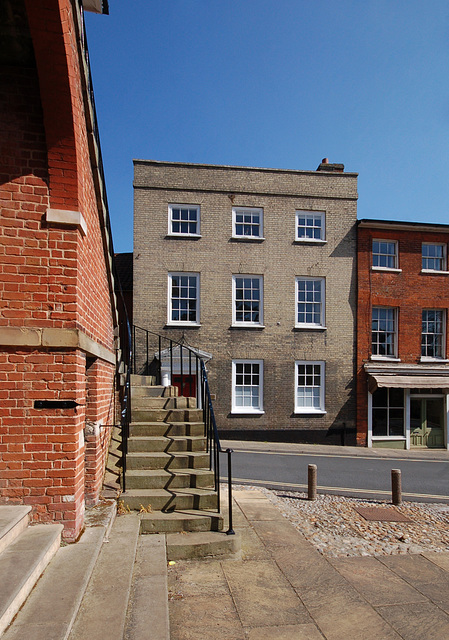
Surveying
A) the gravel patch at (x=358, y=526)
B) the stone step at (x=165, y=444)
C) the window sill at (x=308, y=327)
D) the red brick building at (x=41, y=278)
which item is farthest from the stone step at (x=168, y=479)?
the window sill at (x=308, y=327)

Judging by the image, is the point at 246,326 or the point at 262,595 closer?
the point at 262,595

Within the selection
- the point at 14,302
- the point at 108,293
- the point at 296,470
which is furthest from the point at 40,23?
the point at 296,470

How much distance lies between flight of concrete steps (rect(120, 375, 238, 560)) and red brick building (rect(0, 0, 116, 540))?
47.5 inches

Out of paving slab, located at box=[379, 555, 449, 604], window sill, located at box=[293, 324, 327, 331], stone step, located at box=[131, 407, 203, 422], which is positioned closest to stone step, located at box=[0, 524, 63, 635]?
stone step, located at box=[131, 407, 203, 422]

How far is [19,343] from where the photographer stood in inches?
148

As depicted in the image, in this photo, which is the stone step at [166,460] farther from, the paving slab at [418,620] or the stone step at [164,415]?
the paving slab at [418,620]

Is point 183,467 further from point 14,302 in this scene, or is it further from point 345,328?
point 345,328

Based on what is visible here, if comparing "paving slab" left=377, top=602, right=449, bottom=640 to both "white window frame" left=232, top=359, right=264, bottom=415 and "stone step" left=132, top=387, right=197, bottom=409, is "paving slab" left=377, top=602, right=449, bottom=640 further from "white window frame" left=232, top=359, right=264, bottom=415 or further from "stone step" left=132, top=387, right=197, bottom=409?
"white window frame" left=232, top=359, right=264, bottom=415

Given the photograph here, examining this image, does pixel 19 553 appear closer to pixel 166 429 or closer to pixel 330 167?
pixel 166 429

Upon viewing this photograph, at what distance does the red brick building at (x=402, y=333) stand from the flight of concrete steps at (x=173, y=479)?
1142 centimetres

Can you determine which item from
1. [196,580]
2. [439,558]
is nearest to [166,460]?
[196,580]

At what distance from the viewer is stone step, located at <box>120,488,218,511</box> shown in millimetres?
5172

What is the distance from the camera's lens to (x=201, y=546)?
4.62 metres

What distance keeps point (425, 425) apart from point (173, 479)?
14.7m
